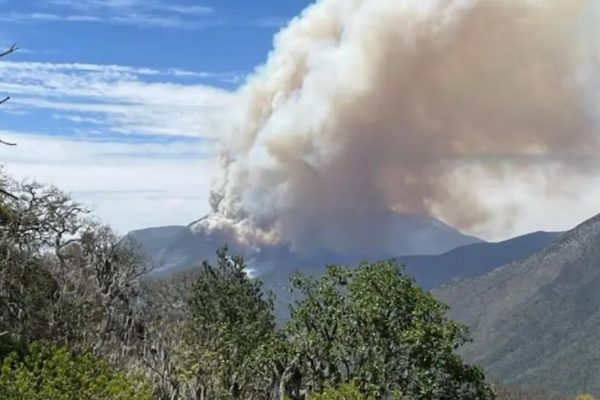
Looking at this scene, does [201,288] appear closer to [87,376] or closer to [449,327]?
[449,327]

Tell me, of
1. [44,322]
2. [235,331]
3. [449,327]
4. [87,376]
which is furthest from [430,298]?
[44,322]

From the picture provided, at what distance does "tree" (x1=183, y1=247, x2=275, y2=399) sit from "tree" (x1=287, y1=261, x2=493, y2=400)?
3.25 meters

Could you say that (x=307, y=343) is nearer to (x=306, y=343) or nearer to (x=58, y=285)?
(x=306, y=343)

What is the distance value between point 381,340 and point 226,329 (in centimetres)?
949

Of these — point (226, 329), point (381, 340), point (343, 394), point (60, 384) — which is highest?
point (226, 329)

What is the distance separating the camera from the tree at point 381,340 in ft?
A: 140

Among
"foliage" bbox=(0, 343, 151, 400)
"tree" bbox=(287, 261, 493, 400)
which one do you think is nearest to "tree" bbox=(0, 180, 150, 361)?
"tree" bbox=(287, 261, 493, 400)

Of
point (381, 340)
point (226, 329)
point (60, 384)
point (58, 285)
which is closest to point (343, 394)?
point (381, 340)

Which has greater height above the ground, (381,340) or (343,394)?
(381,340)

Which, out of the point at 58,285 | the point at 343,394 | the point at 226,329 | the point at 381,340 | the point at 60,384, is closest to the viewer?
the point at 60,384

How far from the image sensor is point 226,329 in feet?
160

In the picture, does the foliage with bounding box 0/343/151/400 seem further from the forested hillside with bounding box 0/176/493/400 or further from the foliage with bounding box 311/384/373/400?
the foliage with bounding box 311/384/373/400

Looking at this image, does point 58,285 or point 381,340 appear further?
point 58,285

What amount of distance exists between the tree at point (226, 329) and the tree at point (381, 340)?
325 cm
